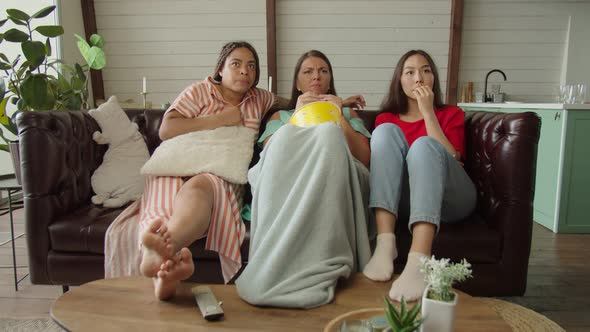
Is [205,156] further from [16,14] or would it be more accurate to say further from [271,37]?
[271,37]

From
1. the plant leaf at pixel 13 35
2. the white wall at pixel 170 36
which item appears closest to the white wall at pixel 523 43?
the white wall at pixel 170 36

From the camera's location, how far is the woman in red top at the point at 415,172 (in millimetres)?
1268

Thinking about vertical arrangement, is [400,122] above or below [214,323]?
above

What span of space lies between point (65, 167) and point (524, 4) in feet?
14.6

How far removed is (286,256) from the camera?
3.85 ft

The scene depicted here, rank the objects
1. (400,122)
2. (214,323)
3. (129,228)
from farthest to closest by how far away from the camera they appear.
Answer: (400,122)
(129,228)
(214,323)

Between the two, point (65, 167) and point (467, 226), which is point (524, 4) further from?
point (65, 167)

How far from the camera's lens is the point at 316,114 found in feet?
5.55

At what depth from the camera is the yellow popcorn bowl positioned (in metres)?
1.68

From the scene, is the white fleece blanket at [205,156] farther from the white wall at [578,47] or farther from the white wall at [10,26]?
the white wall at [578,47]

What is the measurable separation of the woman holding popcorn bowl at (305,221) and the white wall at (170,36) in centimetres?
323

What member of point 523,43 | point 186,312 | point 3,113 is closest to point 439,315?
point 186,312

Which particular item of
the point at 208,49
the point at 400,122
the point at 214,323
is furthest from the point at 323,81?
the point at 208,49

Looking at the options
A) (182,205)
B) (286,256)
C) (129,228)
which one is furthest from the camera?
(129,228)
